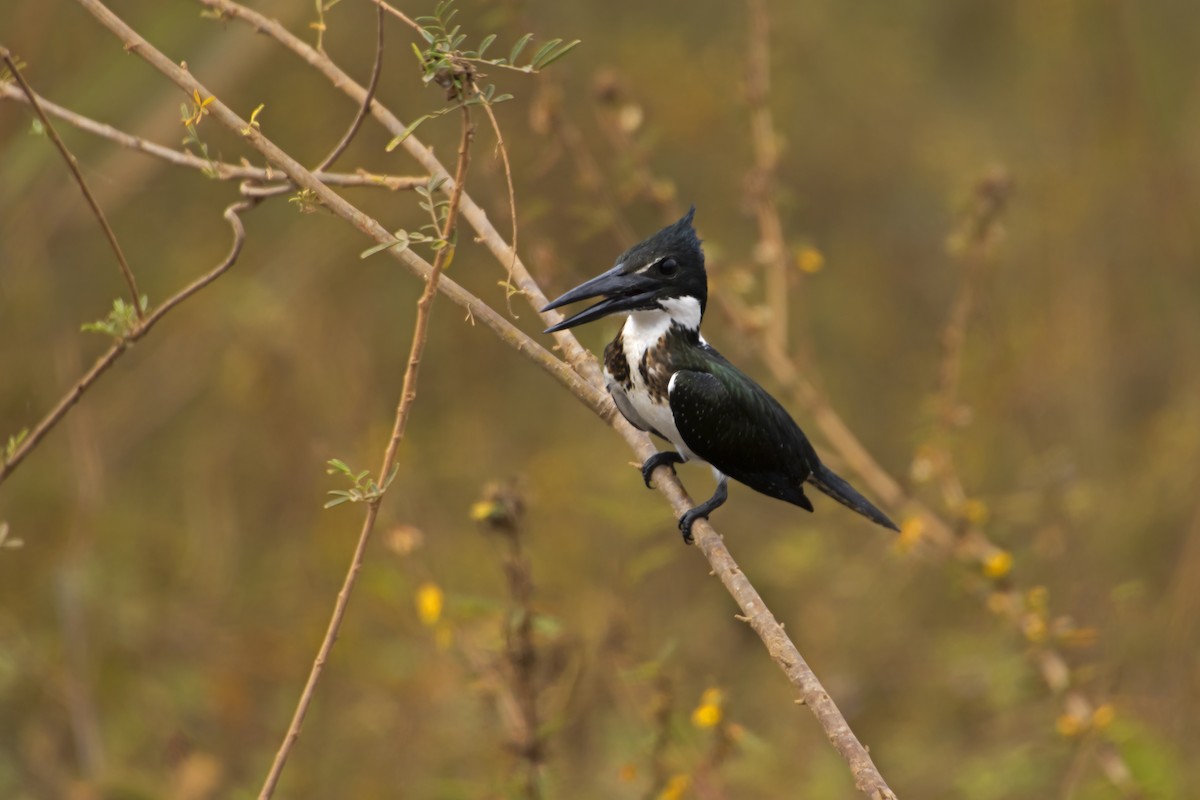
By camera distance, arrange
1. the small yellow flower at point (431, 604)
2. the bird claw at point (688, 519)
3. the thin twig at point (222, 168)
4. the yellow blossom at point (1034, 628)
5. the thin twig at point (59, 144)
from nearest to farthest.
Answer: the thin twig at point (59, 144) < the thin twig at point (222, 168) < the bird claw at point (688, 519) < the small yellow flower at point (431, 604) < the yellow blossom at point (1034, 628)

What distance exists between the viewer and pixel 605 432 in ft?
22.3

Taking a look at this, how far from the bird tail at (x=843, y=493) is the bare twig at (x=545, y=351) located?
685mm

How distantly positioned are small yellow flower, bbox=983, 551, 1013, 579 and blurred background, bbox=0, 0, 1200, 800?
0.58 ft

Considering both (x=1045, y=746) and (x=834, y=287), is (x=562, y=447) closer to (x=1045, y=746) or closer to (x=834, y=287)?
(x=834, y=287)

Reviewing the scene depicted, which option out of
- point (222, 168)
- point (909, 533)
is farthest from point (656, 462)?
point (909, 533)

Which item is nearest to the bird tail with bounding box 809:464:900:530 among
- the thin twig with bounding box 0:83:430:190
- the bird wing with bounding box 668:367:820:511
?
the bird wing with bounding box 668:367:820:511

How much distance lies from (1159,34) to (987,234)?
3371 mm

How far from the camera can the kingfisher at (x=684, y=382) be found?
9.86ft

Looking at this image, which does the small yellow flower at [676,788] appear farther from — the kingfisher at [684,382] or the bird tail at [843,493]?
the bird tail at [843,493]

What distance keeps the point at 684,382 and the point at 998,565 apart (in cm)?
99

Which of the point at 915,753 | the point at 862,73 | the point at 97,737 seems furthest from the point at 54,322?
the point at 862,73

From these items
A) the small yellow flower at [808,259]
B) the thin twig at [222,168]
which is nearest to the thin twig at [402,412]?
the thin twig at [222,168]

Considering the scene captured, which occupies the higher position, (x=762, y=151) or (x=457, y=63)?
(x=762, y=151)

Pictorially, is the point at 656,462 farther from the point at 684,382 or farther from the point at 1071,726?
the point at 1071,726
